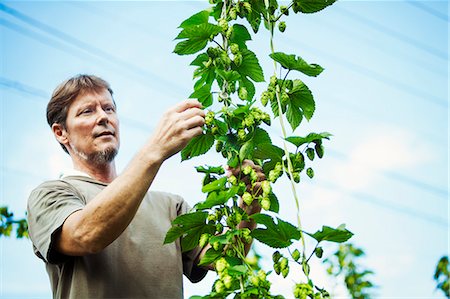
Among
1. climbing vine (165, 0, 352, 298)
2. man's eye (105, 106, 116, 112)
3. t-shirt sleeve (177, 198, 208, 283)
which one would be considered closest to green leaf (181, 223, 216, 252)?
climbing vine (165, 0, 352, 298)

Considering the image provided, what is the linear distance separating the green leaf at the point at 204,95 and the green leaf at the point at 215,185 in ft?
0.82

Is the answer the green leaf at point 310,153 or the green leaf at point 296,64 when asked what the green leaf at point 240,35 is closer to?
the green leaf at point 296,64

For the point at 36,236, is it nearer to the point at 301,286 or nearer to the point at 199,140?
the point at 199,140

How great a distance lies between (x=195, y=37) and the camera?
53.4 inches

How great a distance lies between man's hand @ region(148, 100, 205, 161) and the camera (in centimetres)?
133

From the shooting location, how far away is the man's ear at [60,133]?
7.28 feet

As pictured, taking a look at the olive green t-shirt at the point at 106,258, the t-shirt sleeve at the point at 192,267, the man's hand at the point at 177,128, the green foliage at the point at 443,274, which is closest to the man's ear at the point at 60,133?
the olive green t-shirt at the point at 106,258

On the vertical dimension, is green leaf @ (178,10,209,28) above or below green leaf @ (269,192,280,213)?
above

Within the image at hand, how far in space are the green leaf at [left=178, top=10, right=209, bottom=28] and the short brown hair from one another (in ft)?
2.92

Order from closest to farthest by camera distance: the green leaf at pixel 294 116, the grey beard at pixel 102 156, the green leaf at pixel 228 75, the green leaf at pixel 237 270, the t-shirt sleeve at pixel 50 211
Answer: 1. the green leaf at pixel 237 270
2. the green leaf at pixel 228 75
3. the green leaf at pixel 294 116
4. the t-shirt sleeve at pixel 50 211
5. the grey beard at pixel 102 156

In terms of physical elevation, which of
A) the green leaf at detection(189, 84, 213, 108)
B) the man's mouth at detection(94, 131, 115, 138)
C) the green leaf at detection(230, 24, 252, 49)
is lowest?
the man's mouth at detection(94, 131, 115, 138)

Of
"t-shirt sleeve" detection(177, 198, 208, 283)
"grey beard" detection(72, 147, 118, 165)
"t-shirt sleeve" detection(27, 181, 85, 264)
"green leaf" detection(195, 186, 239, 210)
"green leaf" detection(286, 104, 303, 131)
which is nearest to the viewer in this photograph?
"green leaf" detection(195, 186, 239, 210)

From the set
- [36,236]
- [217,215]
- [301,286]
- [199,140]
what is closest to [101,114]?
[36,236]

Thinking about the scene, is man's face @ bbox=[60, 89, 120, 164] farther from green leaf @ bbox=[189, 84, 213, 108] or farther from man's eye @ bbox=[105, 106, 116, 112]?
green leaf @ bbox=[189, 84, 213, 108]
